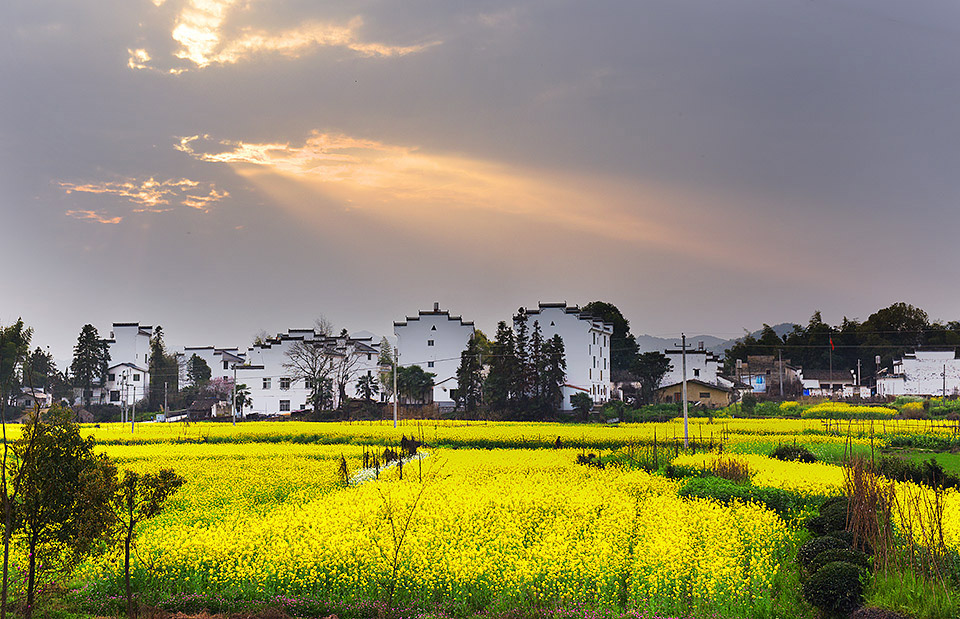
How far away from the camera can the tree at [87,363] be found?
76062 millimetres

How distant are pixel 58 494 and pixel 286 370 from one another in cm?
6521

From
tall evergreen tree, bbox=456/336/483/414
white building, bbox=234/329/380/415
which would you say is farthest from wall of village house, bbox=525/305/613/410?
white building, bbox=234/329/380/415

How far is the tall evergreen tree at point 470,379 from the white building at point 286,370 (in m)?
9.86

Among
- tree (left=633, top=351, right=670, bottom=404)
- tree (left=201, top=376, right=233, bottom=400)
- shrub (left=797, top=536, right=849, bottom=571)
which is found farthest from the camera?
tree (left=201, top=376, right=233, bottom=400)

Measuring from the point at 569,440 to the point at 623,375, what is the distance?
5312 centimetres

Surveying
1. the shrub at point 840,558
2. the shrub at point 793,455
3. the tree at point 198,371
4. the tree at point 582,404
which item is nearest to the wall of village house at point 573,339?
the tree at point 582,404

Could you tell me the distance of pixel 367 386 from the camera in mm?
65688

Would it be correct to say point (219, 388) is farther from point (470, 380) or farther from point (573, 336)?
point (573, 336)

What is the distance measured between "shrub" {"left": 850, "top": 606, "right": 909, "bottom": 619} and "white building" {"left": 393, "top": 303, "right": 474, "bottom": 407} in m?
61.1

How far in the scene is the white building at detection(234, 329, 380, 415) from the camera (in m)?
70.3

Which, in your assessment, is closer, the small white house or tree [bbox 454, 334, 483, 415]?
tree [bbox 454, 334, 483, 415]

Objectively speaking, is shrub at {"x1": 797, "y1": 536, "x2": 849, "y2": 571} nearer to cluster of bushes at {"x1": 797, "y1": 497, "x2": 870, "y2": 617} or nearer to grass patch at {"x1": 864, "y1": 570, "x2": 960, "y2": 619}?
cluster of bushes at {"x1": 797, "y1": 497, "x2": 870, "y2": 617}

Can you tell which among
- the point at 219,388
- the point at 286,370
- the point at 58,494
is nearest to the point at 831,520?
the point at 58,494

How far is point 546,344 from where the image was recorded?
60812 millimetres
